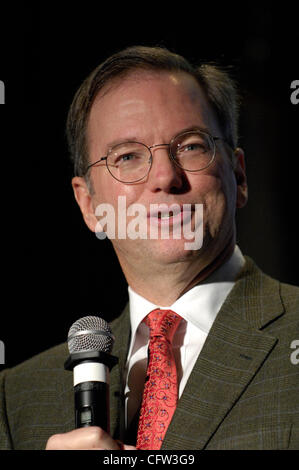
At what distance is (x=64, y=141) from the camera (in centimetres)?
283

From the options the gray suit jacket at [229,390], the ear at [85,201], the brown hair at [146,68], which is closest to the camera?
the gray suit jacket at [229,390]

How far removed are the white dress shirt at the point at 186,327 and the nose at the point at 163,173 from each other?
0.34 meters

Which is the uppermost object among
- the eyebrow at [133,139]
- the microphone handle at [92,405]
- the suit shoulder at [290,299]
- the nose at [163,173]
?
the eyebrow at [133,139]

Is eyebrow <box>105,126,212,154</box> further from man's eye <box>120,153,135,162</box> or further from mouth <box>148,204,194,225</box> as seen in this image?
mouth <box>148,204,194,225</box>

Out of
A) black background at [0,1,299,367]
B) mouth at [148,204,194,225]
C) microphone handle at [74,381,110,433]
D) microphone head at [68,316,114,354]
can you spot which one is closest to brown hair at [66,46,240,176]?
black background at [0,1,299,367]

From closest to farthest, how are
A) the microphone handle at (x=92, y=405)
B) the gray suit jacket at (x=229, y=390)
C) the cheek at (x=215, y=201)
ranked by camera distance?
the microphone handle at (x=92, y=405) < the gray suit jacket at (x=229, y=390) < the cheek at (x=215, y=201)

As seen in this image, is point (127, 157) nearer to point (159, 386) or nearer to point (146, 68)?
point (146, 68)

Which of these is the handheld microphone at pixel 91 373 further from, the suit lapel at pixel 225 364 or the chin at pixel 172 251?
the chin at pixel 172 251

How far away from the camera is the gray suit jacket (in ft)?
5.63

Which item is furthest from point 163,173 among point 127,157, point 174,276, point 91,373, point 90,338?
point 91,373

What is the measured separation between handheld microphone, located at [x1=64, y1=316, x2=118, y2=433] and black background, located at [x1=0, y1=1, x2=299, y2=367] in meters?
1.25

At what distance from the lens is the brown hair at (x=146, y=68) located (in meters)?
2.33

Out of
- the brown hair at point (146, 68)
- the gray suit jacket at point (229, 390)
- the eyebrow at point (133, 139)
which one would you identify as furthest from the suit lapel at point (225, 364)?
the brown hair at point (146, 68)

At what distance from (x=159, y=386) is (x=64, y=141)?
4.30 feet
